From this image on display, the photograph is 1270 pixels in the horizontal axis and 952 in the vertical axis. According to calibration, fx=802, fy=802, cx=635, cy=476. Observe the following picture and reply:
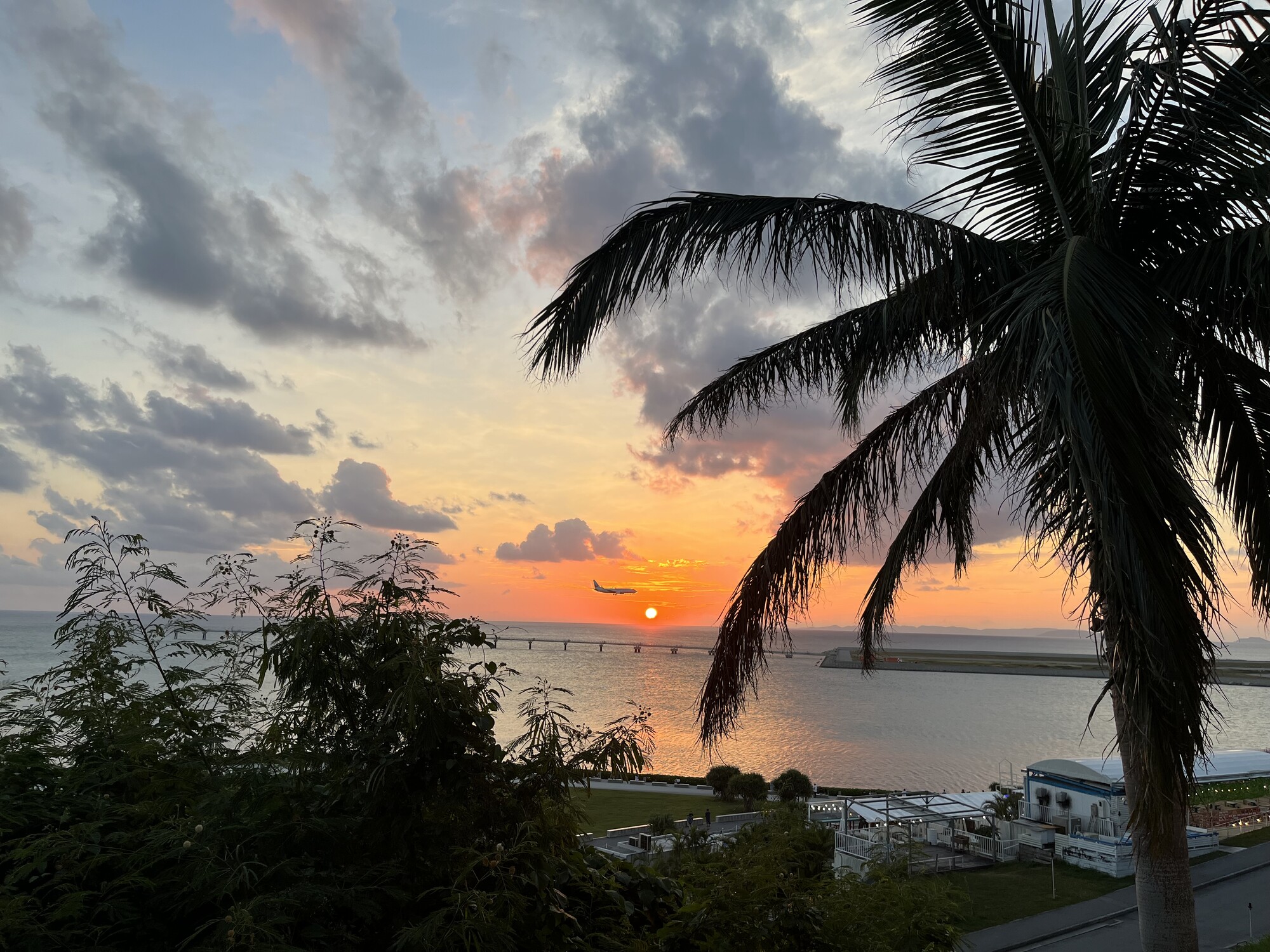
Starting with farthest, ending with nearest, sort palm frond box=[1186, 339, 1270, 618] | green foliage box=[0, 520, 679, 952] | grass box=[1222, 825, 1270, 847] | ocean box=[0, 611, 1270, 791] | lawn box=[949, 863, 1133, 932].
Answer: ocean box=[0, 611, 1270, 791] → grass box=[1222, 825, 1270, 847] → lawn box=[949, 863, 1133, 932] → palm frond box=[1186, 339, 1270, 618] → green foliage box=[0, 520, 679, 952]

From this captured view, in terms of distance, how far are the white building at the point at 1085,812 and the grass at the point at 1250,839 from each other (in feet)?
3.59

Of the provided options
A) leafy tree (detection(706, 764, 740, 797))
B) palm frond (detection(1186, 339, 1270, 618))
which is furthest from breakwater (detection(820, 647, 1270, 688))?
palm frond (detection(1186, 339, 1270, 618))

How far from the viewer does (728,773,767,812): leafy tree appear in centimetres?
3322

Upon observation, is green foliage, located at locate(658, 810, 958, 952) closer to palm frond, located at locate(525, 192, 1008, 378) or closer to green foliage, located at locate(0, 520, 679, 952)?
green foliage, located at locate(0, 520, 679, 952)

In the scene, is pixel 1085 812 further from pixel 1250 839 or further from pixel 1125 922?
pixel 1125 922

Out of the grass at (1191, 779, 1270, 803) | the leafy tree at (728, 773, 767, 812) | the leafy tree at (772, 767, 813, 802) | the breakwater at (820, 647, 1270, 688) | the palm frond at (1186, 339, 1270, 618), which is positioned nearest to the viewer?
the palm frond at (1186, 339, 1270, 618)

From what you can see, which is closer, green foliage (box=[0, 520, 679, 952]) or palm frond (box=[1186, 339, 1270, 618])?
green foliage (box=[0, 520, 679, 952])

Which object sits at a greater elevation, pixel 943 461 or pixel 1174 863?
pixel 943 461

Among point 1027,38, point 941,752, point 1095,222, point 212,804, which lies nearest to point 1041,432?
point 1095,222

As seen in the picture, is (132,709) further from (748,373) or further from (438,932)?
(748,373)

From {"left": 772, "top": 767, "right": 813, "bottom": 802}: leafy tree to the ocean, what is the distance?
8.94 metres

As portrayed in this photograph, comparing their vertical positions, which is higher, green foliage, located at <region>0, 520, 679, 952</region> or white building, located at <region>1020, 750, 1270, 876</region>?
green foliage, located at <region>0, 520, 679, 952</region>

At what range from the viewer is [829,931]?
4.37m

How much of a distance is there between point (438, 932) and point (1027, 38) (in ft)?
15.5
